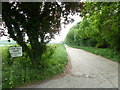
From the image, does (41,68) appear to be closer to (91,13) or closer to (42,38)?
(42,38)

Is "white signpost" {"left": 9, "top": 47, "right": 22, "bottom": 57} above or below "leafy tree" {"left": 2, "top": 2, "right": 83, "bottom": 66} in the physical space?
below

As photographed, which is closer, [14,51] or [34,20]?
[14,51]

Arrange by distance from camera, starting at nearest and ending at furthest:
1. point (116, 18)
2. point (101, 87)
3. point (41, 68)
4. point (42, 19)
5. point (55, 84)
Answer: point (101, 87)
point (55, 84)
point (42, 19)
point (41, 68)
point (116, 18)

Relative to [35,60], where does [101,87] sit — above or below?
below

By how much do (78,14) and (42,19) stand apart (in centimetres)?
193

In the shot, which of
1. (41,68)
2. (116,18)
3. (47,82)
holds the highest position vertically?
(116,18)

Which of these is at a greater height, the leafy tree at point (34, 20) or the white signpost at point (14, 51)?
the leafy tree at point (34, 20)

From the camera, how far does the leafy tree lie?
11.6ft

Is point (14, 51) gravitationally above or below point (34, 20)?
below

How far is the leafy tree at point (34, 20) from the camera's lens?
139 inches

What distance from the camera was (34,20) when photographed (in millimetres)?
3758

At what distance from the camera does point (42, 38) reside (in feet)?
13.4

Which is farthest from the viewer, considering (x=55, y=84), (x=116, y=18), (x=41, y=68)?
(x=116, y=18)

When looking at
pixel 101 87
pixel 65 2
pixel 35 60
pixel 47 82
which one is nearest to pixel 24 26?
pixel 35 60
